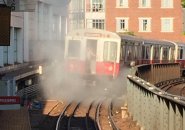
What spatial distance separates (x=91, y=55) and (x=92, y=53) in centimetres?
10

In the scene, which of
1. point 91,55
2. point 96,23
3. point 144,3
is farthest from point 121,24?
point 91,55

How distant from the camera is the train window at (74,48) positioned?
2419 centimetres

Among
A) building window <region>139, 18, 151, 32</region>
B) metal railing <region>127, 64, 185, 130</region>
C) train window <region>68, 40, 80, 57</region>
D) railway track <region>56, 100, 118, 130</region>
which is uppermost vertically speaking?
building window <region>139, 18, 151, 32</region>

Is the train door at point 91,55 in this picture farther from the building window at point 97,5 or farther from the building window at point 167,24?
the building window at point 97,5

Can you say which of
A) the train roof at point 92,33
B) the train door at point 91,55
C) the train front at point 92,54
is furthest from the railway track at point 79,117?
the train roof at point 92,33

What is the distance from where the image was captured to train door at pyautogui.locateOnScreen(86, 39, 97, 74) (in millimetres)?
24125

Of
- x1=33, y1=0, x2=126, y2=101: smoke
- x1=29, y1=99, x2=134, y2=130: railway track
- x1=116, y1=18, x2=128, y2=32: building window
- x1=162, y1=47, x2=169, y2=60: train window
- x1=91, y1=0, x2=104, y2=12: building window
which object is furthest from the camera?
x1=91, y1=0, x2=104, y2=12: building window

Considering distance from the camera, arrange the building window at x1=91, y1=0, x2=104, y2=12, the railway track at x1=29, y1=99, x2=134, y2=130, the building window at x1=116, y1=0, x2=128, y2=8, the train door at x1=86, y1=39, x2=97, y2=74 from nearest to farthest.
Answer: the railway track at x1=29, y1=99, x2=134, y2=130
the train door at x1=86, y1=39, x2=97, y2=74
the building window at x1=116, y1=0, x2=128, y2=8
the building window at x1=91, y1=0, x2=104, y2=12

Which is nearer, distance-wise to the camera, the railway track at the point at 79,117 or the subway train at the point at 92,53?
the railway track at the point at 79,117

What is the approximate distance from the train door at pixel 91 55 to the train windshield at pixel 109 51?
1.53ft

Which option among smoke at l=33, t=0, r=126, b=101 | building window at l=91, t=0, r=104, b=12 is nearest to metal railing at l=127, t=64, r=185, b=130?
smoke at l=33, t=0, r=126, b=101

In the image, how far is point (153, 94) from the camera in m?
11.3

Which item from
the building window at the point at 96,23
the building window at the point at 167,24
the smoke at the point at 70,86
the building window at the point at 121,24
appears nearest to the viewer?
the smoke at the point at 70,86

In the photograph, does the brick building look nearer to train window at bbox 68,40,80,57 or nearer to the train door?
train window at bbox 68,40,80,57
